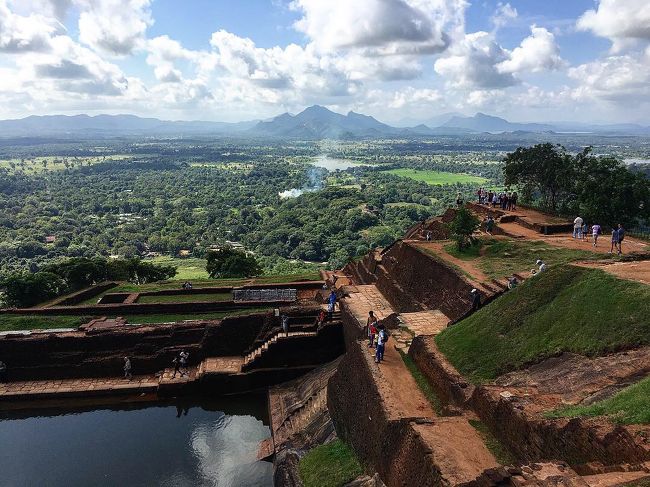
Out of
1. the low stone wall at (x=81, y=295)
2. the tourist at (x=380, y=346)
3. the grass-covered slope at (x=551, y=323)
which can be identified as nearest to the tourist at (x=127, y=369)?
the low stone wall at (x=81, y=295)

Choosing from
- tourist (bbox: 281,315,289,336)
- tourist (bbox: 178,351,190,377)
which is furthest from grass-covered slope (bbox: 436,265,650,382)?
tourist (bbox: 178,351,190,377)

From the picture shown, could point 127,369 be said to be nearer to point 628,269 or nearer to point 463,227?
point 463,227

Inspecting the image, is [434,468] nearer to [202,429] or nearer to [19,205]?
[202,429]

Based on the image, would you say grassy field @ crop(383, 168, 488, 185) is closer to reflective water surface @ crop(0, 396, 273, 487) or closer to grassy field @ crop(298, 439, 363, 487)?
reflective water surface @ crop(0, 396, 273, 487)

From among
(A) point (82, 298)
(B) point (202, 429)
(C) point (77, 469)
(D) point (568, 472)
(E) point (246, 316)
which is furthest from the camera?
(A) point (82, 298)

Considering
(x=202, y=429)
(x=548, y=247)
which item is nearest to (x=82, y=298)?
(x=202, y=429)

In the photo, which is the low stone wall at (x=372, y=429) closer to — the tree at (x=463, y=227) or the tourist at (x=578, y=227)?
the tree at (x=463, y=227)
